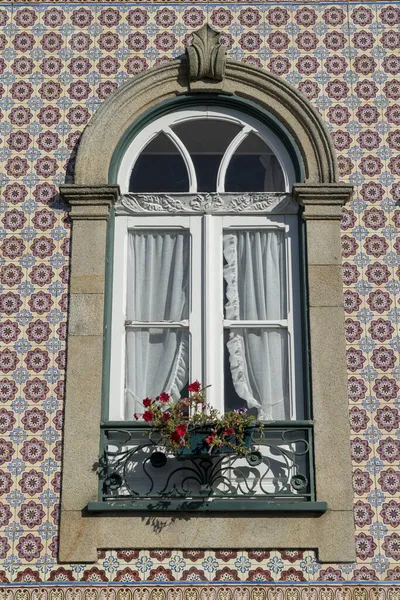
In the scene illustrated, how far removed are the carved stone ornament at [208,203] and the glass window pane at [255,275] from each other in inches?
7.9

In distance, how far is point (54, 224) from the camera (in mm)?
10875

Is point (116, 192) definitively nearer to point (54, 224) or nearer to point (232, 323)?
point (54, 224)

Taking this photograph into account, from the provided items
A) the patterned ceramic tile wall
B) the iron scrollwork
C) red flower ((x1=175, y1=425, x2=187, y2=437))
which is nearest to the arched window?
the iron scrollwork

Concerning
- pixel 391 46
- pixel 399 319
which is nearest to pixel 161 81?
pixel 391 46

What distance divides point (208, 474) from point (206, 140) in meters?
3.07

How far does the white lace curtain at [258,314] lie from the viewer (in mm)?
10430

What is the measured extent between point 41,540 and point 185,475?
119 centimetres

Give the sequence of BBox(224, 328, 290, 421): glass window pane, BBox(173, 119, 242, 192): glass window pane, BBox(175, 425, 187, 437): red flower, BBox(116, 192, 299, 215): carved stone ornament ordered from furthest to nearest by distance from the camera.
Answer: BBox(173, 119, 242, 192): glass window pane → BBox(116, 192, 299, 215): carved stone ornament → BBox(224, 328, 290, 421): glass window pane → BBox(175, 425, 187, 437): red flower

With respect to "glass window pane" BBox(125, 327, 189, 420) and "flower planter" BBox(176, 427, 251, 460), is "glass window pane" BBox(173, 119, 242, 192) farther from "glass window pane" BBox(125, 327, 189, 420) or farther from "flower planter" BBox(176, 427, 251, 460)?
"flower planter" BBox(176, 427, 251, 460)

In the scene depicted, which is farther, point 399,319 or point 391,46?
point 391,46

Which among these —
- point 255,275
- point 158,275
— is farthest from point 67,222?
point 255,275

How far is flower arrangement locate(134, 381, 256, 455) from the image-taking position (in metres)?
9.80

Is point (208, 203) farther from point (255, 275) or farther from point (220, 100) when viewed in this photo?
point (220, 100)

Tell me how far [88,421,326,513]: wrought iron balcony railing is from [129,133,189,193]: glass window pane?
7.31 ft
